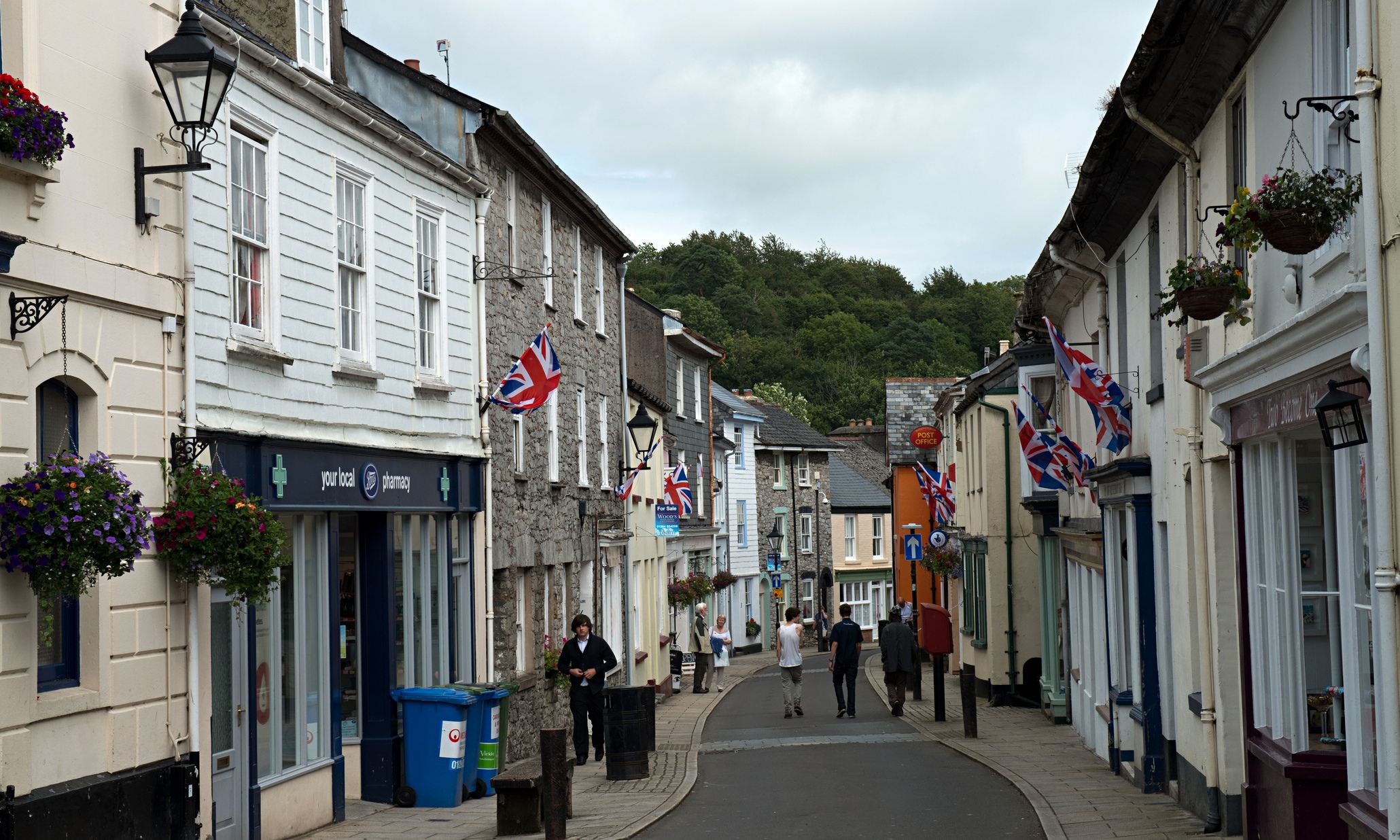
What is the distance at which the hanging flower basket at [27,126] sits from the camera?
26.6ft

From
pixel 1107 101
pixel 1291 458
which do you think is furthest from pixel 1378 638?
pixel 1107 101

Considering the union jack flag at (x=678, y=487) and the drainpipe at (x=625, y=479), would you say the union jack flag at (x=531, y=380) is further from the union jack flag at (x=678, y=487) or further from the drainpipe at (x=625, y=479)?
the union jack flag at (x=678, y=487)

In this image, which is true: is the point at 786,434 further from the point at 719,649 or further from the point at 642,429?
the point at 642,429

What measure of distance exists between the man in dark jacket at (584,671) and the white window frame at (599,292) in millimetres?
8220

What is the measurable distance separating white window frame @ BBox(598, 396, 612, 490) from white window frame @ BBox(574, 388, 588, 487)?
1.24m

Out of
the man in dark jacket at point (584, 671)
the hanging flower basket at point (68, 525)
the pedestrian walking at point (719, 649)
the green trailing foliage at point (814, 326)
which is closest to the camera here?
the hanging flower basket at point (68, 525)

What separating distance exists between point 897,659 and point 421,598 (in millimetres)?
11489

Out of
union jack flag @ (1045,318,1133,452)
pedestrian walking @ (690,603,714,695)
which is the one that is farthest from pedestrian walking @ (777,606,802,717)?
union jack flag @ (1045,318,1133,452)

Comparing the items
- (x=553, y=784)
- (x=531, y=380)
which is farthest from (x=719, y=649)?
(x=553, y=784)

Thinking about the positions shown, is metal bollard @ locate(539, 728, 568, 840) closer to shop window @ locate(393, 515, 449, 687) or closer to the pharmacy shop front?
the pharmacy shop front

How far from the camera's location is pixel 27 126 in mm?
8195

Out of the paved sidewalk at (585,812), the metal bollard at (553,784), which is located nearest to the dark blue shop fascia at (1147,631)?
the paved sidewalk at (585,812)

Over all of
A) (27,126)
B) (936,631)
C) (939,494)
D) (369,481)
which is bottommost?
(936,631)

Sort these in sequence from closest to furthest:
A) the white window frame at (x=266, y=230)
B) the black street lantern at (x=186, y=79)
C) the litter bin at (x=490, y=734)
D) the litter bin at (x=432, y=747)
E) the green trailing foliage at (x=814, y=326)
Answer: the black street lantern at (x=186, y=79) → the white window frame at (x=266, y=230) → the litter bin at (x=432, y=747) → the litter bin at (x=490, y=734) → the green trailing foliage at (x=814, y=326)
